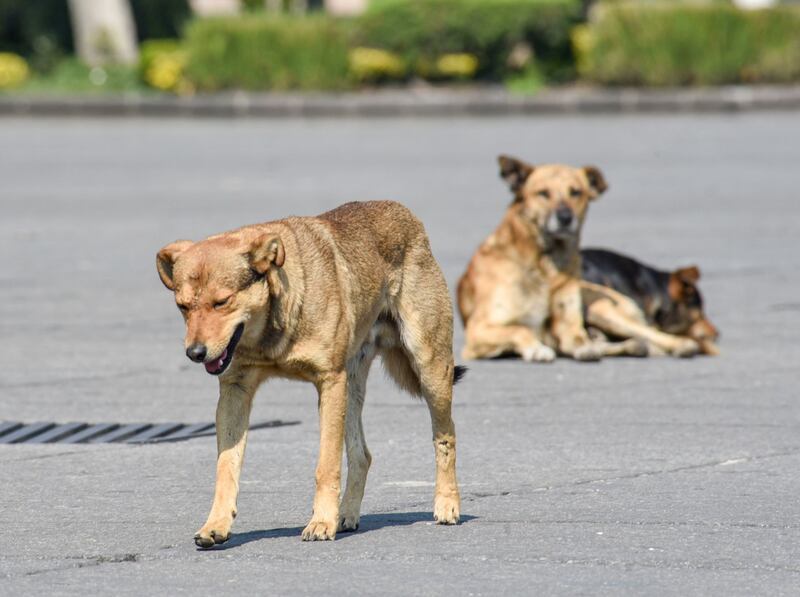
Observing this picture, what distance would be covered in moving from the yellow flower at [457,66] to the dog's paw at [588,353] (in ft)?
76.9

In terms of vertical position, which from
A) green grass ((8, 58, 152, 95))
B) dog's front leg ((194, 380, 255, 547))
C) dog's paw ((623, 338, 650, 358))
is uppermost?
dog's front leg ((194, 380, 255, 547))

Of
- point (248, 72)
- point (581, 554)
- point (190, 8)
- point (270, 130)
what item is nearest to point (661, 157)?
point (270, 130)

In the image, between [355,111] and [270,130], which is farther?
[355,111]

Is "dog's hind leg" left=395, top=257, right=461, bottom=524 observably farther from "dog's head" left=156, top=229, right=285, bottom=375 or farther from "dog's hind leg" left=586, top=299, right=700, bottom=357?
"dog's hind leg" left=586, top=299, right=700, bottom=357

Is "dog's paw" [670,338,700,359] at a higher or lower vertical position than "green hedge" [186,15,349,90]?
higher

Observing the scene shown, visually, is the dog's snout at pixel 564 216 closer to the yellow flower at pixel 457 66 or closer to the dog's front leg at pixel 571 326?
the dog's front leg at pixel 571 326

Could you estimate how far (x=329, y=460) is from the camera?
19.8 ft

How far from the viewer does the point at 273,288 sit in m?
5.89

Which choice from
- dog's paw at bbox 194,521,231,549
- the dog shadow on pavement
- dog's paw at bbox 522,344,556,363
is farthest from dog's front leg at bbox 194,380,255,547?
dog's paw at bbox 522,344,556,363

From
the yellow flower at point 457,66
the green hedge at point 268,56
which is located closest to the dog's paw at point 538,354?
the green hedge at point 268,56

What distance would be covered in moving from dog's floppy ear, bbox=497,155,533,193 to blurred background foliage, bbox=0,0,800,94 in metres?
20.6

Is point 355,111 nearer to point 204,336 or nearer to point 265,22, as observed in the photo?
point 265,22

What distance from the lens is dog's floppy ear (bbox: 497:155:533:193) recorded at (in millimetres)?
10875

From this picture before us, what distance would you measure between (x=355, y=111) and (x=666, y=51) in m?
5.41
